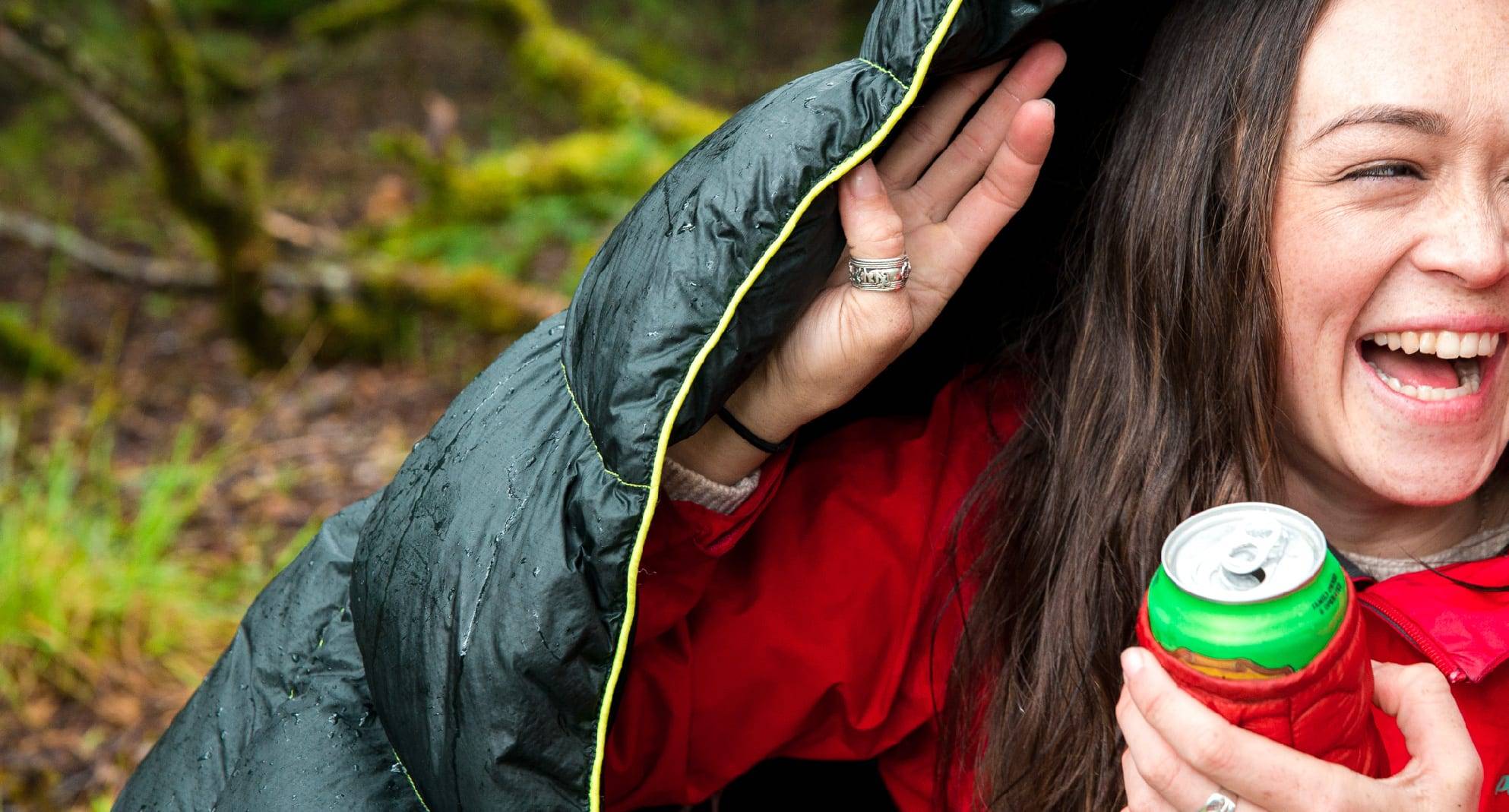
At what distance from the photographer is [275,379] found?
17.6 feet

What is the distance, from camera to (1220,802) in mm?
1188

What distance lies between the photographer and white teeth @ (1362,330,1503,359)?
157cm

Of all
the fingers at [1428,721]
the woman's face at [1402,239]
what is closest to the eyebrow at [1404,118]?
the woman's face at [1402,239]

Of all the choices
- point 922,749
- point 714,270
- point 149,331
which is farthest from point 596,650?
point 149,331

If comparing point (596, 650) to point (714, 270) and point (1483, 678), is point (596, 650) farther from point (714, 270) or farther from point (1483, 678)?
point (1483, 678)

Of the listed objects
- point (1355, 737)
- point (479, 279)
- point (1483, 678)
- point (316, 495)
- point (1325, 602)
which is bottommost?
point (1483, 678)

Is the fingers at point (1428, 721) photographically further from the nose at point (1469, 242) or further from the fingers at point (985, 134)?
the fingers at point (985, 134)

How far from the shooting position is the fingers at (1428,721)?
1209mm

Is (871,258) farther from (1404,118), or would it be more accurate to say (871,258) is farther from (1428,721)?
(1428,721)

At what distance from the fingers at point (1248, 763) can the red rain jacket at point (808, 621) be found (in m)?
0.59

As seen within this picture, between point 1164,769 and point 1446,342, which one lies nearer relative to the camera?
point 1164,769

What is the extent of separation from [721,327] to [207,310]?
5833 mm

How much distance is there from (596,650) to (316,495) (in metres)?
3.23

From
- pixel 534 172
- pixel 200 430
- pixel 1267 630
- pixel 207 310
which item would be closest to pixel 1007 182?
pixel 1267 630
